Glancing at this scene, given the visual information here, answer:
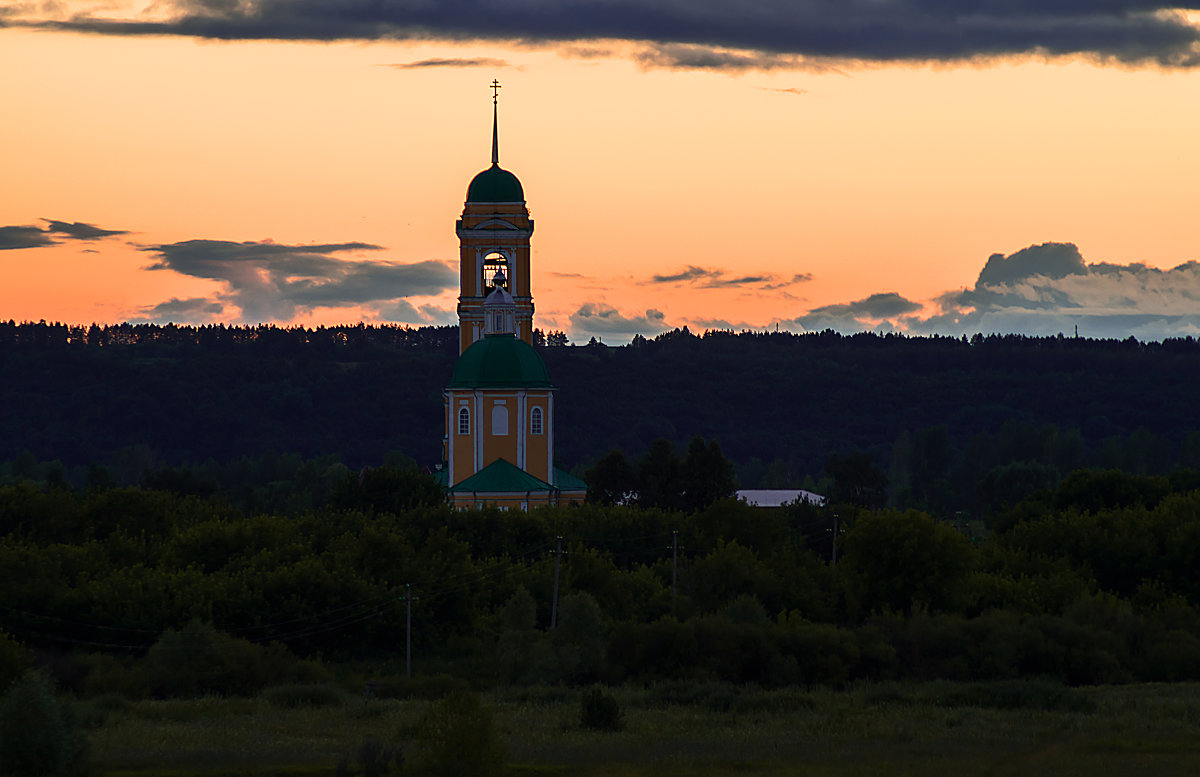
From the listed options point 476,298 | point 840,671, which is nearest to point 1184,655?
point 840,671

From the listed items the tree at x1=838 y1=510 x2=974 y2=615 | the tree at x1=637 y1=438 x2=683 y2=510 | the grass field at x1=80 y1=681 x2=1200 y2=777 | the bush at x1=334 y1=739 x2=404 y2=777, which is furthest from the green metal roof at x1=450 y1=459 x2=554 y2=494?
the bush at x1=334 y1=739 x2=404 y2=777

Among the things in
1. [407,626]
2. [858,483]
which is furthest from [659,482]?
[858,483]

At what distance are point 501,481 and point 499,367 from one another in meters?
5.97

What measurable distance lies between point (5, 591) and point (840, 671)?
29.2 metres

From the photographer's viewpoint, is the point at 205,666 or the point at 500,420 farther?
the point at 500,420

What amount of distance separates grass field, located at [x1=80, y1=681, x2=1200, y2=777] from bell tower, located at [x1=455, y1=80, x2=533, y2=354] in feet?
163

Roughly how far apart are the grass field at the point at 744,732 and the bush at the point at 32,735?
2.79m

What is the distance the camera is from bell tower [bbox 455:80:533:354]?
99438 mm

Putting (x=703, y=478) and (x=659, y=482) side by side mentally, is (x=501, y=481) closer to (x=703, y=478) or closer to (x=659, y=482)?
(x=659, y=482)

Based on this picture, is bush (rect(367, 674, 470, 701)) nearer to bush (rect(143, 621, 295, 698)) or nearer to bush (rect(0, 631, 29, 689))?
bush (rect(143, 621, 295, 698))

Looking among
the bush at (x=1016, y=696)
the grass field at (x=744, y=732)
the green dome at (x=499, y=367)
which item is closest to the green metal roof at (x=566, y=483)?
the green dome at (x=499, y=367)

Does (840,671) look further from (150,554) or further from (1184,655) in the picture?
(150,554)

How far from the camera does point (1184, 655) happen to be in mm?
57250

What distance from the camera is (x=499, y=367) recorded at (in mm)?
87062
